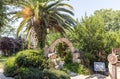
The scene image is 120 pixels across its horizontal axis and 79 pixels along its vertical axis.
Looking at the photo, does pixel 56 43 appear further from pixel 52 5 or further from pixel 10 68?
pixel 10 68

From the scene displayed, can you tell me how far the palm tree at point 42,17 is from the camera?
25250mm

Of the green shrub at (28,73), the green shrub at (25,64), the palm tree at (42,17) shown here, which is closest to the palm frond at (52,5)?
the palm tree at (42,17)

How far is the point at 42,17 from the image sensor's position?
25.1 m

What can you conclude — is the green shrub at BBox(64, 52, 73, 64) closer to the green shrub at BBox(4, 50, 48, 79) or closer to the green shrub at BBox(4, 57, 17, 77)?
the green shrub at BBox(4, 50, 48, 79)

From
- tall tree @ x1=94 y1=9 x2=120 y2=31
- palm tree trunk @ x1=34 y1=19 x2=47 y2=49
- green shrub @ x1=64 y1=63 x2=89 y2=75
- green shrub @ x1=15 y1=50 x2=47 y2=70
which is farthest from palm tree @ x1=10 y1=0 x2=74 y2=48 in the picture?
tall tree @ x1=94 y1=9 x2=120 y2=31

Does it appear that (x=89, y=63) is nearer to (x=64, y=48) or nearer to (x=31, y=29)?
(x=64, y=48)

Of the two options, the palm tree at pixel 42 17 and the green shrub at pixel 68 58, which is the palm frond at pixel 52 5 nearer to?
the palm tree at pixel 42 17

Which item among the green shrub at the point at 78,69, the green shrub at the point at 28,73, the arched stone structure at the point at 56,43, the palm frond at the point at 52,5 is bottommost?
the green shrub at the point at 78,69

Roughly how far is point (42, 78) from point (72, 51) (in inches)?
475

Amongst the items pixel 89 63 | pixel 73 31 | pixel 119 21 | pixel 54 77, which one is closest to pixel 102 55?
pixel 89 63

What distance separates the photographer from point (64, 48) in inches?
1128

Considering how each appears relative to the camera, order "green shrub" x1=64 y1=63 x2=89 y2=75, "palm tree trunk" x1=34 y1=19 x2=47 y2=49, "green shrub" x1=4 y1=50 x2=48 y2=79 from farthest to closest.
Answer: "palm tree trunk" x1=34 y1=19 x2=47 y2=49 → "green shrub" x1=64 y1=63 x2=89 y2=75 → "green shrub" x1=4 y1=50 x2=48 y2=79

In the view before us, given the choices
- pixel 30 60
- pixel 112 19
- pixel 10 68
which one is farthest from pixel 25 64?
pixel 112 19

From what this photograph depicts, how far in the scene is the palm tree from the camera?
25250mm
